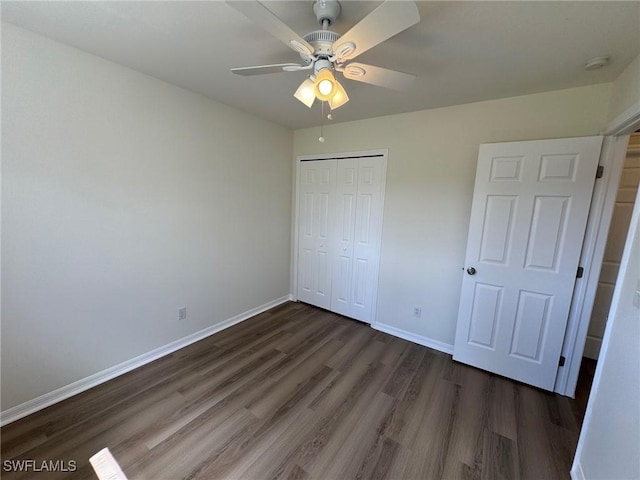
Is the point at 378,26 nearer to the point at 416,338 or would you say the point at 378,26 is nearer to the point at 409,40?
the point at 409,40

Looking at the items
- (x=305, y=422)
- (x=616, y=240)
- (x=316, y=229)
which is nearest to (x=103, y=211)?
(x=305, y=422)

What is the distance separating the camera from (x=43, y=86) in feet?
5.33

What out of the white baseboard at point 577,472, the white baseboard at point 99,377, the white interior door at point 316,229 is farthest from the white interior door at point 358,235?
the white baseboard at point 577,472

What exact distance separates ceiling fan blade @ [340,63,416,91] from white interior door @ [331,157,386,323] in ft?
4.80

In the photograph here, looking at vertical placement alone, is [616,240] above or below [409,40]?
below

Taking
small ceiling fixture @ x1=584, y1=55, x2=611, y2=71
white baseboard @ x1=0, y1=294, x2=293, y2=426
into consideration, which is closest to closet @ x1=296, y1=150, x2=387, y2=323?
white baseboard @ x1=0, y1=294, x2=293, y2=426

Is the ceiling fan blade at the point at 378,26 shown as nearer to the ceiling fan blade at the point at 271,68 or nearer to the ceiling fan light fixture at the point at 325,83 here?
the ceiling fan light fixture at the point at 325,83

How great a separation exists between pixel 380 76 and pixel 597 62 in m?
1.42

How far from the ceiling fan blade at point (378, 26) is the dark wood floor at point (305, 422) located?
2183mm

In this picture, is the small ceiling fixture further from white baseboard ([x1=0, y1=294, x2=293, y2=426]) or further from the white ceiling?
white baseboard ([x1=0, y1=294, x2=293, y2=426])

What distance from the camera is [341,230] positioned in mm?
3271

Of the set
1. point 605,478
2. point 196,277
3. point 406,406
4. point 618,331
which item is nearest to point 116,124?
point 196,277

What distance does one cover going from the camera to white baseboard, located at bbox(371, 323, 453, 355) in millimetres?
2646

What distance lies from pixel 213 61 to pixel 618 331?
2.88 m
